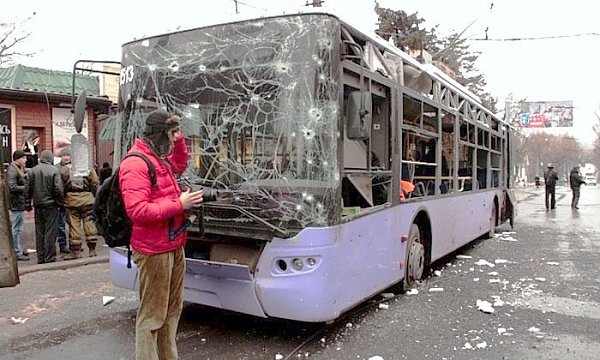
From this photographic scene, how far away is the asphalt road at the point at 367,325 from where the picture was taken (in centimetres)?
475

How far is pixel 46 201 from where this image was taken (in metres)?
8.38

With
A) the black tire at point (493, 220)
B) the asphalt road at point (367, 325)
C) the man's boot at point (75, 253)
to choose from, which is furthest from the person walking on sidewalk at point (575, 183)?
the man's boot at point (75, 253)

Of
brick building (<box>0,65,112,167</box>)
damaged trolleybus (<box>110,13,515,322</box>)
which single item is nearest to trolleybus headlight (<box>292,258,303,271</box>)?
damaged trolleybus (<box>110,13,515,322</box>)

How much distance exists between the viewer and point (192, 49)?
16.6 ft

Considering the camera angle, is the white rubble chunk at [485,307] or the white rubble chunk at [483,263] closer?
the white rubble chunk at [485,307]

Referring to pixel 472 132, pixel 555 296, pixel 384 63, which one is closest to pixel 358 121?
pixel 384 63

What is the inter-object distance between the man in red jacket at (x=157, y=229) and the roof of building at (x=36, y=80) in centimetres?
1119

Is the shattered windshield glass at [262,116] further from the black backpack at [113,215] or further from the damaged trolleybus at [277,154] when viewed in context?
the black backpack at [113,215]

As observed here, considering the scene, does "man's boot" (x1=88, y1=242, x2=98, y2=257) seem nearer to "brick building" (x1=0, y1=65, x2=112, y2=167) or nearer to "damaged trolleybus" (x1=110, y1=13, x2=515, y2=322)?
"damaged trolleybus" (x1=110, y1=13, x2=515, y2=322)

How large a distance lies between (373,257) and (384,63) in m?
2.05

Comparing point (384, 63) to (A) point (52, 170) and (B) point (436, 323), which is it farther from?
(A) point (52, 170)

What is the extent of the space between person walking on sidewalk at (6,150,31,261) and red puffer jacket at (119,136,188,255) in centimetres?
602

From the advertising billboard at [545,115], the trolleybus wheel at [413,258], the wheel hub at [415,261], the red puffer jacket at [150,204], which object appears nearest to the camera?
the red puffer jacket at [150,204]

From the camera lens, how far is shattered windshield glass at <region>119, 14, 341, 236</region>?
180 inches
